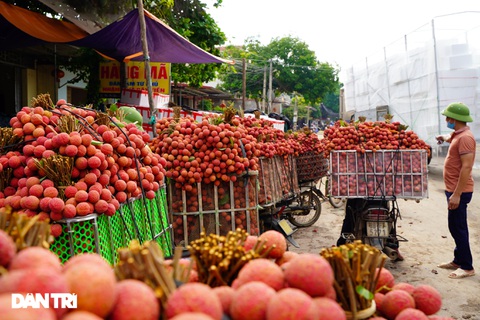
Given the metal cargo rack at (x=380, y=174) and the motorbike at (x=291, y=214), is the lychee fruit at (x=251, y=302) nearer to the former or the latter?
the motorbike at (x=291, y=214)

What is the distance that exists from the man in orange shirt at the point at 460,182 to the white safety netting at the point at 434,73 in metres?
11.1

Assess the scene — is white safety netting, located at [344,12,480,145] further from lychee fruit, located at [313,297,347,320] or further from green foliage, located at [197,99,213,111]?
lychee fruit, located at [313,297,347,320]

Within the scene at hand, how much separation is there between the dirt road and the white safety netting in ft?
18.2

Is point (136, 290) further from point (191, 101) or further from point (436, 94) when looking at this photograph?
point (191, 101)

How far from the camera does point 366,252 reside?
188 cm

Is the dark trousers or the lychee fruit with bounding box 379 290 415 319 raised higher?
the lychee fruit with bounding box 379 290 415 319

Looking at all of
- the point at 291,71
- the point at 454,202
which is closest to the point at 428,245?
the point at 454,202

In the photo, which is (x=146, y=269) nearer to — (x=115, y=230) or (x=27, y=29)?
(x=115, y=230)

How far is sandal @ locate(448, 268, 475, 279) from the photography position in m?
5.57

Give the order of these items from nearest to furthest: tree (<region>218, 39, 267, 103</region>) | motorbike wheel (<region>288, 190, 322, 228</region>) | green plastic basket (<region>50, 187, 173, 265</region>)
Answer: green plastic basket (<region>50, 187, 173, 265</region>) < motorbike wheel (<region>288, 190, 322, 228</region>) < tree (<region>218, 39, 267, 103</region>)

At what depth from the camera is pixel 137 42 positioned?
8.98 m

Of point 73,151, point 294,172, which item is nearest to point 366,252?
point 73,151

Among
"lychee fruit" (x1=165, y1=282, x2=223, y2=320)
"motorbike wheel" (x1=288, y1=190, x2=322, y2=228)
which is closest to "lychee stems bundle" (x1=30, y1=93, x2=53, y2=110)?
"lychee fruit" (x1=165, y1=282, x2=223, y2=320)

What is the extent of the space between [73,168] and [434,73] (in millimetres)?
15970
